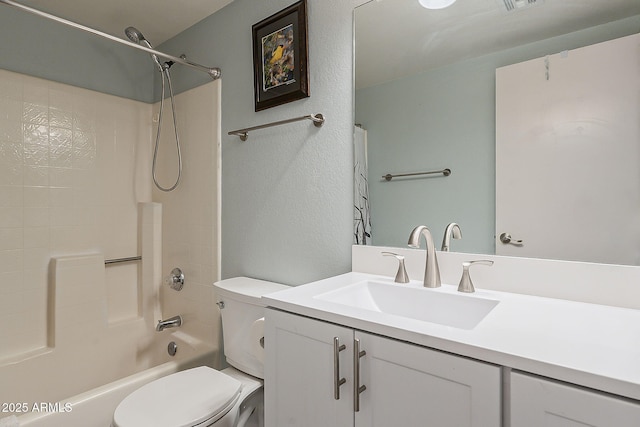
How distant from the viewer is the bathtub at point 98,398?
1.27 meters

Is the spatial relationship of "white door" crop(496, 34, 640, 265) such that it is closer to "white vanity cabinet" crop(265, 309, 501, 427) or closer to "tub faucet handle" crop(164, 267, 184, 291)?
"white vanity cabinet" crop(265, 309, 501, 427)

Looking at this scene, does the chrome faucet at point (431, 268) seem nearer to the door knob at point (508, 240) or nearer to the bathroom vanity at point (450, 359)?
the bathroom vanity at point (450, 359)

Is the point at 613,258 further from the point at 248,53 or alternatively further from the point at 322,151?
the point at 248,53

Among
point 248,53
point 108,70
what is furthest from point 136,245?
point 248,53

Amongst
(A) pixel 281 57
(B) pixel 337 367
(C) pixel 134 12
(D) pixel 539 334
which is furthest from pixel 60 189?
(D) pixel 539 334

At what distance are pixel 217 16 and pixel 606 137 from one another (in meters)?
1.95

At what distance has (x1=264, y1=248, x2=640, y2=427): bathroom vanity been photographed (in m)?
0.58

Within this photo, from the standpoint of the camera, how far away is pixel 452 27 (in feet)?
4.02

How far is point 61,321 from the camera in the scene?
6.22 feet

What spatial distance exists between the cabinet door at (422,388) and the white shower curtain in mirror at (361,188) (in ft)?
2.05

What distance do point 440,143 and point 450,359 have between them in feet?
2.60

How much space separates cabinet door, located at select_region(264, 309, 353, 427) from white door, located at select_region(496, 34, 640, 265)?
642 millimetres

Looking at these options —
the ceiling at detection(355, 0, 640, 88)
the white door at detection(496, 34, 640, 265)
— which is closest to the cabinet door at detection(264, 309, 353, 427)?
the white door at detection(496, 34, 640, 265)

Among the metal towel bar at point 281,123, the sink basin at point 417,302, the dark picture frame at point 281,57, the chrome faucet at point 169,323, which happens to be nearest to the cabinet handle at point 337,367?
the sink basin at point 417,302
